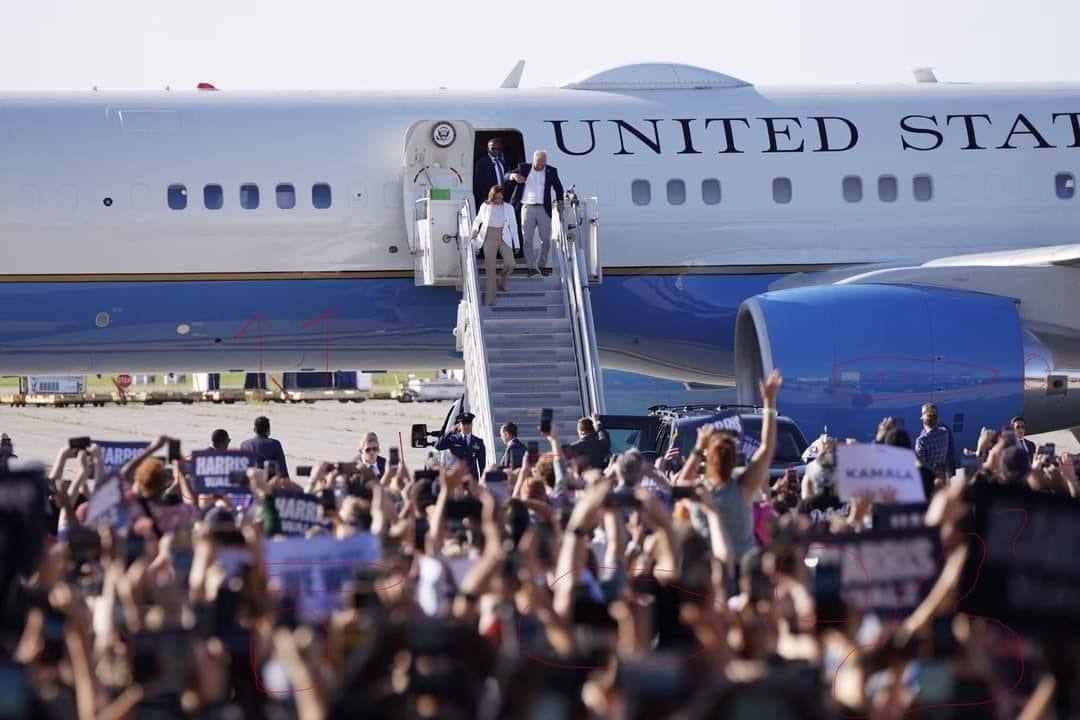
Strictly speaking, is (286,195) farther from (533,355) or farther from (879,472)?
(879,472)

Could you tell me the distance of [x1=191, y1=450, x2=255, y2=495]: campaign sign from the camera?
36.0ft

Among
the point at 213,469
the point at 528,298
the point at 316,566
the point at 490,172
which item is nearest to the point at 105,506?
the point at 316,566

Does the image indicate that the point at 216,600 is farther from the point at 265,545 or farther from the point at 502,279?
the point at 502,279

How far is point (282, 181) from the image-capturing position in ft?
62.0

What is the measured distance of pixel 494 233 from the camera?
17844mm

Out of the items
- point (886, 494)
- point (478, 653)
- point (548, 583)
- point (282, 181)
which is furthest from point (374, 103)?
point (478, 653)

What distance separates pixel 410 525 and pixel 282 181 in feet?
37.5

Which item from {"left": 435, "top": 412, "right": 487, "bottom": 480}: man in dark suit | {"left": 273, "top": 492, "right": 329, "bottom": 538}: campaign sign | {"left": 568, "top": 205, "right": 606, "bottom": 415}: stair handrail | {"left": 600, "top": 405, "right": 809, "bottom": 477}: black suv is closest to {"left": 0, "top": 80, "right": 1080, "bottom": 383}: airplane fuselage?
{"left": 568, "top": 205, "right": 606, "bottom": 415}: stair handrail

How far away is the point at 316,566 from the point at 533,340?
11.8m

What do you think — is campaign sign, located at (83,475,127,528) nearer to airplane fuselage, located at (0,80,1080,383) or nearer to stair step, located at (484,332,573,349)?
stair step, located at (484,332,573,349)

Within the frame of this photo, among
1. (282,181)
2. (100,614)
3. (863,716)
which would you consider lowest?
(863,716)

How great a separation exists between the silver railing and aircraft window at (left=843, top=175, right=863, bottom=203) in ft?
9.97

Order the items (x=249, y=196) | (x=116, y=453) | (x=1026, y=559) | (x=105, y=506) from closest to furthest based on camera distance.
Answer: (x=1026, y=559)
(x=105, y=506)
(x=116, y=453)
(x=249, y=196)

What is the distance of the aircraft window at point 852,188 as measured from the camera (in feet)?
65.6
